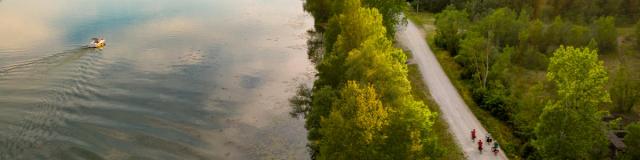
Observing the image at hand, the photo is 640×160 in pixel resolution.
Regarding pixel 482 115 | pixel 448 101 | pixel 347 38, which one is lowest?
pixel 482 115

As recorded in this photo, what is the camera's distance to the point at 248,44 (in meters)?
89.7

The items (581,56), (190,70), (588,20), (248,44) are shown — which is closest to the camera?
(581,56)

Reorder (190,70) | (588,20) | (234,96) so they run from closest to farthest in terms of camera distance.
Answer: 1. (234,96)
2. (190,70)
3. (588,20)

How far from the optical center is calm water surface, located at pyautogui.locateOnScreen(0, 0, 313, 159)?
56.2 metres

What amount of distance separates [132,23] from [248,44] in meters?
21.8

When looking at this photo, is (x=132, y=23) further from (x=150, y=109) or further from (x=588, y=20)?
(x=588, y=20)

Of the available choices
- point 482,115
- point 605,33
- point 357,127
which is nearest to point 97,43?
point 482,115

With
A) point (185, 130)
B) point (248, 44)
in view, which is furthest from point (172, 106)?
point (248, 44)

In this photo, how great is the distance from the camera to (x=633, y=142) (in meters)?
52.4

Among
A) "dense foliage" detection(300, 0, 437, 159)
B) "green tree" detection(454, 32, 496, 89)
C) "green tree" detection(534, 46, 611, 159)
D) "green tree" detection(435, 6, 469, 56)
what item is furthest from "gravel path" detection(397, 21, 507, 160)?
"dense foliage" detection(300, 0, 437, 159)

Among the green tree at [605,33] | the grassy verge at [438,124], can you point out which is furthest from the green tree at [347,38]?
the green tree at [605,33]

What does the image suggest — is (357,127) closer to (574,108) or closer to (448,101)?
(574,108)

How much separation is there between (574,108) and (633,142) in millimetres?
10655

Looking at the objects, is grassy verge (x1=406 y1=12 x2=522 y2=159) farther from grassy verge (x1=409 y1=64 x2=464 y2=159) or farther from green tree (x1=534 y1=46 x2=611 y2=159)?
green tree (x1=534 y1=46 x2=611 y2=159)
